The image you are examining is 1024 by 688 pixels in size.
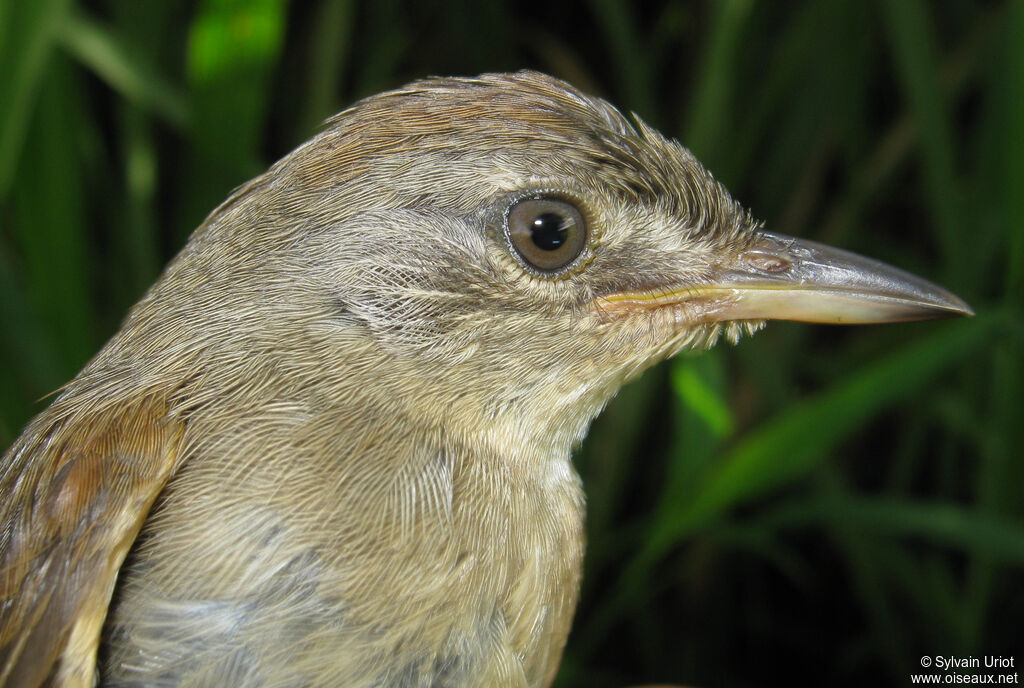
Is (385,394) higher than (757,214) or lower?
lower

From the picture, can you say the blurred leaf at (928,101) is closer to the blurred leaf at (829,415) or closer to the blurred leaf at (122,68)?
the blurred leaf at (829,415)

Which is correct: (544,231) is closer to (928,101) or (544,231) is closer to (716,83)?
(716,83)

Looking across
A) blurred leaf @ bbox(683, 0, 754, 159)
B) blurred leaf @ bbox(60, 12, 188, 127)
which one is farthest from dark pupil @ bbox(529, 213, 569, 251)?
blurred leaf @ bbox(60, 12, 188, 127)

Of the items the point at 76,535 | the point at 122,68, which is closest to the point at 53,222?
the point at 122,68

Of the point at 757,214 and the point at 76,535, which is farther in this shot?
the point at 757,214

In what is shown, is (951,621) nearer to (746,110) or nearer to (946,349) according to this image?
(946,349)

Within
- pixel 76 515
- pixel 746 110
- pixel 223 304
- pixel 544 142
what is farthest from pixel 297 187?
pixel 746 110

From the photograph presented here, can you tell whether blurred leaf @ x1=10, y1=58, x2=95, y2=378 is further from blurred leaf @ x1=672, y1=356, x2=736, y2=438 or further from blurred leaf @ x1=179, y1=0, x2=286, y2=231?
blurred leaf @ x1=672, y1=356, x2=736, y2=438
